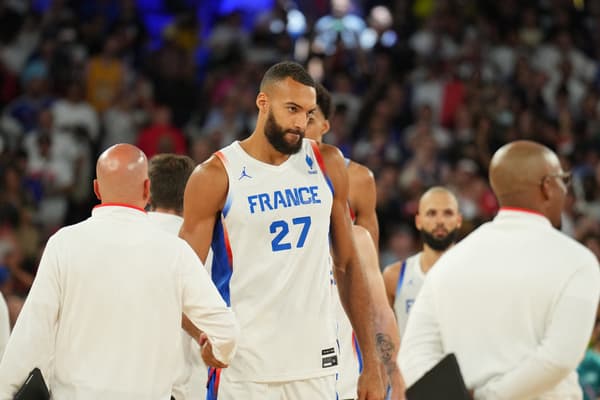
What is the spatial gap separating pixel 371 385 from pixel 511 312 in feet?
4.97

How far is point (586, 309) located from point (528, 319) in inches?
8.8

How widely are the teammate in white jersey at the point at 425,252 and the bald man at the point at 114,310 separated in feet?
11.2

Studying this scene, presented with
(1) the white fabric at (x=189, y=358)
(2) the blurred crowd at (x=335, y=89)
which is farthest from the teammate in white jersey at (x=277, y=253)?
(2) the blurred crowd at (x=335, y=89)

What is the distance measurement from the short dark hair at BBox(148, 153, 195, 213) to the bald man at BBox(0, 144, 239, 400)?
1.35m

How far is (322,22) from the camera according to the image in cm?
1711

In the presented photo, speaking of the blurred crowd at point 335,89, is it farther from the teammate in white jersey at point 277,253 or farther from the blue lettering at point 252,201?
the blue lettering at point 252,201

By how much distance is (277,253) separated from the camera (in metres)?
5.67

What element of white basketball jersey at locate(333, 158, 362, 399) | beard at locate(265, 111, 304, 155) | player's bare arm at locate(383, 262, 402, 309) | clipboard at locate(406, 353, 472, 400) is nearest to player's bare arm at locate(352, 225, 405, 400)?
white basketball jersey at locate(333, 158, 362, 399)

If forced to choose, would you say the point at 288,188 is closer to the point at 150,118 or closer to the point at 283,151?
the point at 283,151

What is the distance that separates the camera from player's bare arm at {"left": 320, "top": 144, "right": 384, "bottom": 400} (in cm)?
584

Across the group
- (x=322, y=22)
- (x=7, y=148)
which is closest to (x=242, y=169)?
(x=7, y=148)

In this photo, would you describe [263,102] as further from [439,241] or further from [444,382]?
[439,241]

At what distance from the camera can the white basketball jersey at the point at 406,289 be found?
27.2 ft

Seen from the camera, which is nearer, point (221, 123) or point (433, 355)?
point (433, 355)
